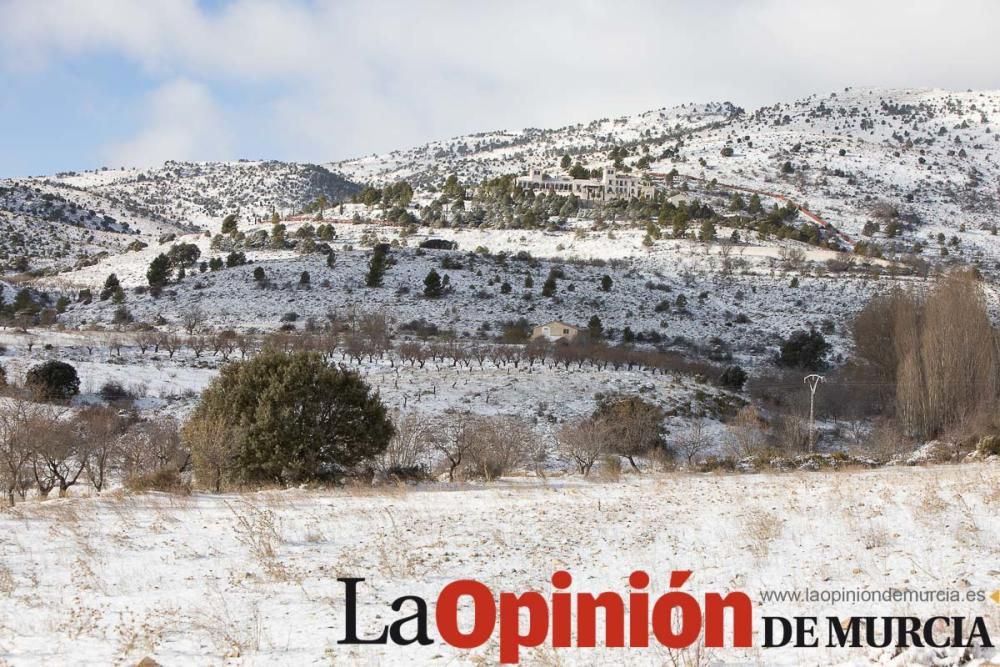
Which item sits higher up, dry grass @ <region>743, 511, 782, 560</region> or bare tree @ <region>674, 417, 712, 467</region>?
dry grass @ <region>743, 511, 782, 560</region>

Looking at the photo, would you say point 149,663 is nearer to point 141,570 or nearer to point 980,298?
point 141,570

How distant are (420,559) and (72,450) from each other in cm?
1553

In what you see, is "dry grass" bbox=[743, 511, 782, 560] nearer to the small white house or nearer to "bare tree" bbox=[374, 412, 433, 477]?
"bare tree" bbox=[374, 412, 433, 477]

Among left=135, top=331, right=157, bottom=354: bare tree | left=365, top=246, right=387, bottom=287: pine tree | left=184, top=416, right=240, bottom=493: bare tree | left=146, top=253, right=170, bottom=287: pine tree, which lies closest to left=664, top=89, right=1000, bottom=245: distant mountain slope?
left=365, top=246, right=387, bottom=287: pine tree

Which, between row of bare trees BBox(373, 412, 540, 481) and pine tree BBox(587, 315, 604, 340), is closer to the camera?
row of bare trees BBox(373, 412, 540, 481)

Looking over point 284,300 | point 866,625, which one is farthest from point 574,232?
point 866,625

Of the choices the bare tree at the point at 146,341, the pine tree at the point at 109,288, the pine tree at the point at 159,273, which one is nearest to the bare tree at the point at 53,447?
the bare tree at the point at 146,341

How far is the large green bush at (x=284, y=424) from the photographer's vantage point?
19.2 metres

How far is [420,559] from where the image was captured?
10.7m

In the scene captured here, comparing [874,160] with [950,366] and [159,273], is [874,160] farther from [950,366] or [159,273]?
[159,273]

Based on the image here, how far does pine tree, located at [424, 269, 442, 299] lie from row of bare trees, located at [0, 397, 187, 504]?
38.5 metres

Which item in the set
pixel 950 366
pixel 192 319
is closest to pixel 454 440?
pixel 950 366

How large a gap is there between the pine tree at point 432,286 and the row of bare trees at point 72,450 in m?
→ 38.5

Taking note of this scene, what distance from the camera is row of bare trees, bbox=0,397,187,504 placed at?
19.0 metres
